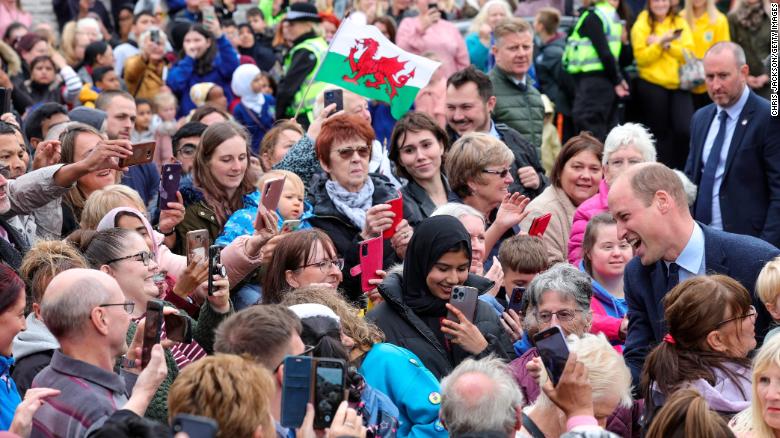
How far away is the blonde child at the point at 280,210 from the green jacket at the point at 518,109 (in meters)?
3.53

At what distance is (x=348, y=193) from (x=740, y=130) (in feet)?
11.5

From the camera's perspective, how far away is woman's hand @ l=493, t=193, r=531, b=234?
8312 mm

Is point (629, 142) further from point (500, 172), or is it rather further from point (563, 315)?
point (563, 315)

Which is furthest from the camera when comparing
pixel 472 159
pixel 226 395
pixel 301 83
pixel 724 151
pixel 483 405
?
pixel 301 83

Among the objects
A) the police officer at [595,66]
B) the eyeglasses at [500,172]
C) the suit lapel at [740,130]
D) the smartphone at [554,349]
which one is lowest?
the police officer at [595,66]

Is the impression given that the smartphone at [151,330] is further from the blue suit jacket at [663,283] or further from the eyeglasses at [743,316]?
the blue suit jacket at [663,283]

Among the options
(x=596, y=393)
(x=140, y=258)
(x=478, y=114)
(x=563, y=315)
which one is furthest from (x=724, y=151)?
(x=140, y=258)

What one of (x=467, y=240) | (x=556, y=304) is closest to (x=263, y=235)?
(x=467, y=240)

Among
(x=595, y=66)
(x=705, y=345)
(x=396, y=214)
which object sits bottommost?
(x=595, y=66)

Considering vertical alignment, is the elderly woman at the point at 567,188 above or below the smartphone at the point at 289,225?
below

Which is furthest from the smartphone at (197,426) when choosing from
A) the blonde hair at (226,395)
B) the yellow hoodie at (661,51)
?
the yellow hoodie at (661,51)

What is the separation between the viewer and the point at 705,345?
5797 millimetres

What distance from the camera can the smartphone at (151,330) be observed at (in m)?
5.13

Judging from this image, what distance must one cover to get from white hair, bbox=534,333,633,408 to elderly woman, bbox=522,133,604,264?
3517 millimetres
